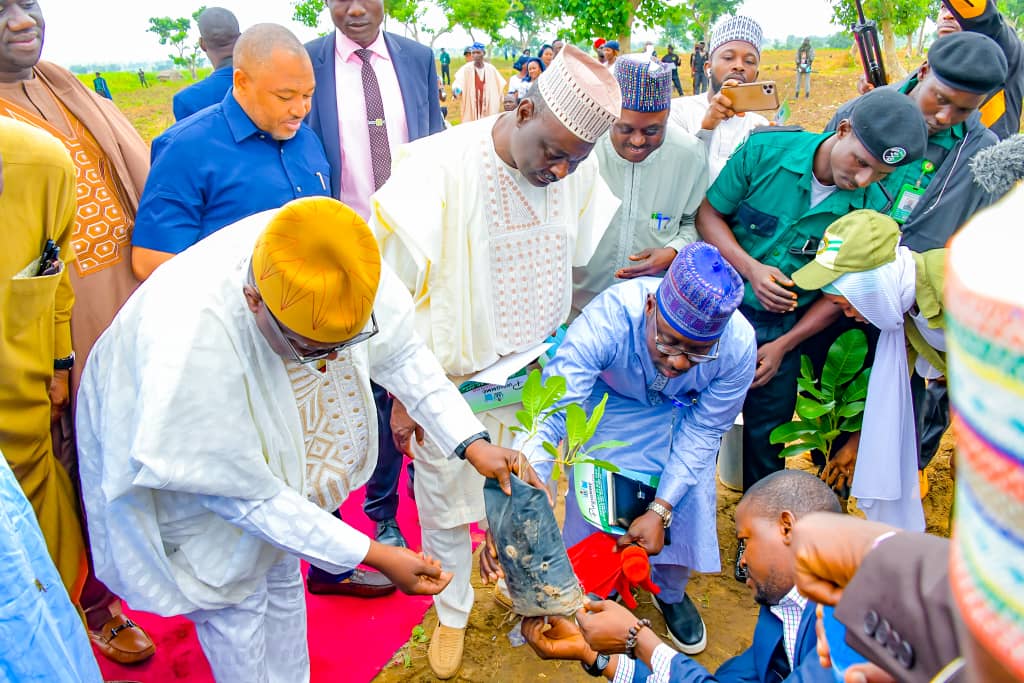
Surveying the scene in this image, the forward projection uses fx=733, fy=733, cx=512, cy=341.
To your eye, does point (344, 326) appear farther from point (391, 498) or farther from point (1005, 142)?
point (1005, 142)

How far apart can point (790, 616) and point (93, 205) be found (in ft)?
8.81

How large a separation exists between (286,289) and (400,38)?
108 inches

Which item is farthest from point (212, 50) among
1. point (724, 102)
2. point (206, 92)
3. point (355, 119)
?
point (724, 102)

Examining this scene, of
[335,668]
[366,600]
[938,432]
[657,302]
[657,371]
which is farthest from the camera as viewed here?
[938,432]

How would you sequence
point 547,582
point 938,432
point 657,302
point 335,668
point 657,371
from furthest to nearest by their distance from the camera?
point 938,432 < point 335,668 < point 657,371 < point 657,302 < point 547,582

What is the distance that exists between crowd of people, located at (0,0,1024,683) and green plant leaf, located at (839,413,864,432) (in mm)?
161

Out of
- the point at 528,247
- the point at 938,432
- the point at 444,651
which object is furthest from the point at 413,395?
the point at 938,432

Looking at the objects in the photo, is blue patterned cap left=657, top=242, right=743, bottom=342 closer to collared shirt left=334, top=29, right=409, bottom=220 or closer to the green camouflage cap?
the green camouflage cap

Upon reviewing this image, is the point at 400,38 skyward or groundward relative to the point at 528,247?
skyward

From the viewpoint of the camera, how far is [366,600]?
3279mm

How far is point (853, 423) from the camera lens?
3.27 meters

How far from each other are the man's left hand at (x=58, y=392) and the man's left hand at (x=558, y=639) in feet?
5.40

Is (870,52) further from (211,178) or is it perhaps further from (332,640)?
(332,640)

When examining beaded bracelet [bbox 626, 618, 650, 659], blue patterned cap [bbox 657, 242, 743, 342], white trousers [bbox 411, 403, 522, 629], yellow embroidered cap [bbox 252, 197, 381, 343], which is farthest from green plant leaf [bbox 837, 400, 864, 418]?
yellow embroidered cap [bbox 252, 197, 381, 343]
